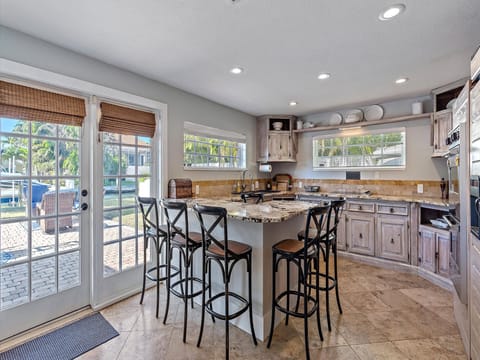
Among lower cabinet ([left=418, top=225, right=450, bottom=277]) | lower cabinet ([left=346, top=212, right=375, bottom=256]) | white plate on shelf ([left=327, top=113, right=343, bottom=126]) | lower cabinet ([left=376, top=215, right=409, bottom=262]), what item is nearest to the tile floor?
lower cabinet ([left=418, top=225, right=450, bottom=277])

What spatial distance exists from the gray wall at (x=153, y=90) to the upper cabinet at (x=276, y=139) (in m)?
0.19

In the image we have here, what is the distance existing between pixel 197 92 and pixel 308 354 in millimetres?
3332

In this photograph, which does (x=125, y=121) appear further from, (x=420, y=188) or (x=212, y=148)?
(x=420, y=188)

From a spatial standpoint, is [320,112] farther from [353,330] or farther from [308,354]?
[308,354]

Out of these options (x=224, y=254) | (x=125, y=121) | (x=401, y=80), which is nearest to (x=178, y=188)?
(x=125, y=121)

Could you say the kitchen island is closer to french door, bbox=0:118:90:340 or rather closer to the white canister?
french door, bbox=0:118:90:340

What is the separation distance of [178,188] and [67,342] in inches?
71.9

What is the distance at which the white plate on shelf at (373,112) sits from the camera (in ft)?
13.6

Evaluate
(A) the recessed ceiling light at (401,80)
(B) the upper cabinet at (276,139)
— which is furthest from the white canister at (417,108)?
(B) the upper cabinet at (276,139)

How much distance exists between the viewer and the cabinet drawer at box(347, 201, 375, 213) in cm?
372

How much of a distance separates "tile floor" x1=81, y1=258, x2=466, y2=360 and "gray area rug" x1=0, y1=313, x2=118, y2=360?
0.29 feet

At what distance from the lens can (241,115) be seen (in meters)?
4.73

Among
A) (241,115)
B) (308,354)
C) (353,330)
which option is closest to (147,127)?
(241,115)

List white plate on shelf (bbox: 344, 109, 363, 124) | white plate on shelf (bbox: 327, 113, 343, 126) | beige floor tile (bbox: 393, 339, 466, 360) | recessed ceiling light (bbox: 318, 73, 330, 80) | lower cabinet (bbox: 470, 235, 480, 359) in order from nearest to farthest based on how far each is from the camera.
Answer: lower cabinet (bbox: 470, 235, 480, 359) → beige floor tile (bbox: 393, 339, 466, 360) → recessed ceiling light (bbox: 318, 73, 330, 80) → white plate on shelf (bbox: 344, 109, 363, 124) → white plate on shelf (bbox: 327, 113, 343, 126)
